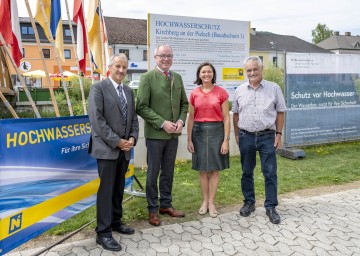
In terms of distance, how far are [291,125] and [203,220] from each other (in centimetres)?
465

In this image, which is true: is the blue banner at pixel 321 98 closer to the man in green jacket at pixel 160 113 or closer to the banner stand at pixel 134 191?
the banner stand at pixel 134 191

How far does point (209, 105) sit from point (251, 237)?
1570 mm

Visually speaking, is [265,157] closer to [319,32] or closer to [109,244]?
[109,244]

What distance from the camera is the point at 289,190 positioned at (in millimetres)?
5699

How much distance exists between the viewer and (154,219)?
4297 millimetres

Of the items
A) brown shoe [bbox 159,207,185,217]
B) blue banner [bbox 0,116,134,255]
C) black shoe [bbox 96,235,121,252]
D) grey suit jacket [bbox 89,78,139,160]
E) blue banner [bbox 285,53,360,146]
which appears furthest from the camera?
blue banner [bbox 285,53,360,146]

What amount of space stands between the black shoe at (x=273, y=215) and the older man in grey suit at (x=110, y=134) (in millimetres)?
1869

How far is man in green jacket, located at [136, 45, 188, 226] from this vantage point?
13.6ft

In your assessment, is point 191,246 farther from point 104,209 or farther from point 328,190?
point 328,190

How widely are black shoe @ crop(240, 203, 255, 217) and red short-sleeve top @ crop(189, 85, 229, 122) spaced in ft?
3.86

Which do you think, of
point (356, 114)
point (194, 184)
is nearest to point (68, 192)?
point (194, 184)

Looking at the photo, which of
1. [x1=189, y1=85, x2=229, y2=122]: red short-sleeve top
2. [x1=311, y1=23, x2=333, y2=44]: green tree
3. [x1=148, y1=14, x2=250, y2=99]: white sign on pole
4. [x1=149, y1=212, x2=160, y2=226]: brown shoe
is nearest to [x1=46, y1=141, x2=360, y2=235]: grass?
[x1=149, y1=212, x2=160, y2=226]: brown shoe

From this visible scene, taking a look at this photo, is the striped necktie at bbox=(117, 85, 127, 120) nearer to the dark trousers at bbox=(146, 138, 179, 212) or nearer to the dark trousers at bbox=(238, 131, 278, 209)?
the dark trousers at bbox=(146, 138, 179, 212)

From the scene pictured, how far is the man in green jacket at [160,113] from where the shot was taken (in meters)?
4.13
